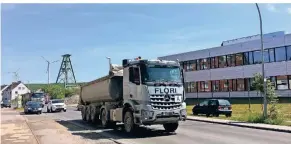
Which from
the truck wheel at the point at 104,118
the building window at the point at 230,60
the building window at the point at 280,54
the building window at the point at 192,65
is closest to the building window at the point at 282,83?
the building window at the point at 280,54

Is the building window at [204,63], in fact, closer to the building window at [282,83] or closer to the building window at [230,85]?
the building window at [230,85]

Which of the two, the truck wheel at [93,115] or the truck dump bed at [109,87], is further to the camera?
the truck wheel at [93,115]

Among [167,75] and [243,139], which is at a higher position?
[167,75]

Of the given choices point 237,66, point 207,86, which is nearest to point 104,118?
point 237,66

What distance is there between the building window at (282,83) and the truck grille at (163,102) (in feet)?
118

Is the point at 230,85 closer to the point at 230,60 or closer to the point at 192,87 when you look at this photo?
the point at 230,60

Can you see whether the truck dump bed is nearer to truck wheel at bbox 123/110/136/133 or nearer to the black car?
truck wheel at bbox 123/110/136/133

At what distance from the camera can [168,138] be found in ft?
50.4

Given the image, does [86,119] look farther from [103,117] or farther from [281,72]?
[281,72]

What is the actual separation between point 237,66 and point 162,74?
41.0 metres

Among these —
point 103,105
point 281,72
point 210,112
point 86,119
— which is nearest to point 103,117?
point 103,105

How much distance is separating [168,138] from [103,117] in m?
6.50

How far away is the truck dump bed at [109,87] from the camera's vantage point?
1877cm

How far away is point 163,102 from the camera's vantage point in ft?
53.0
